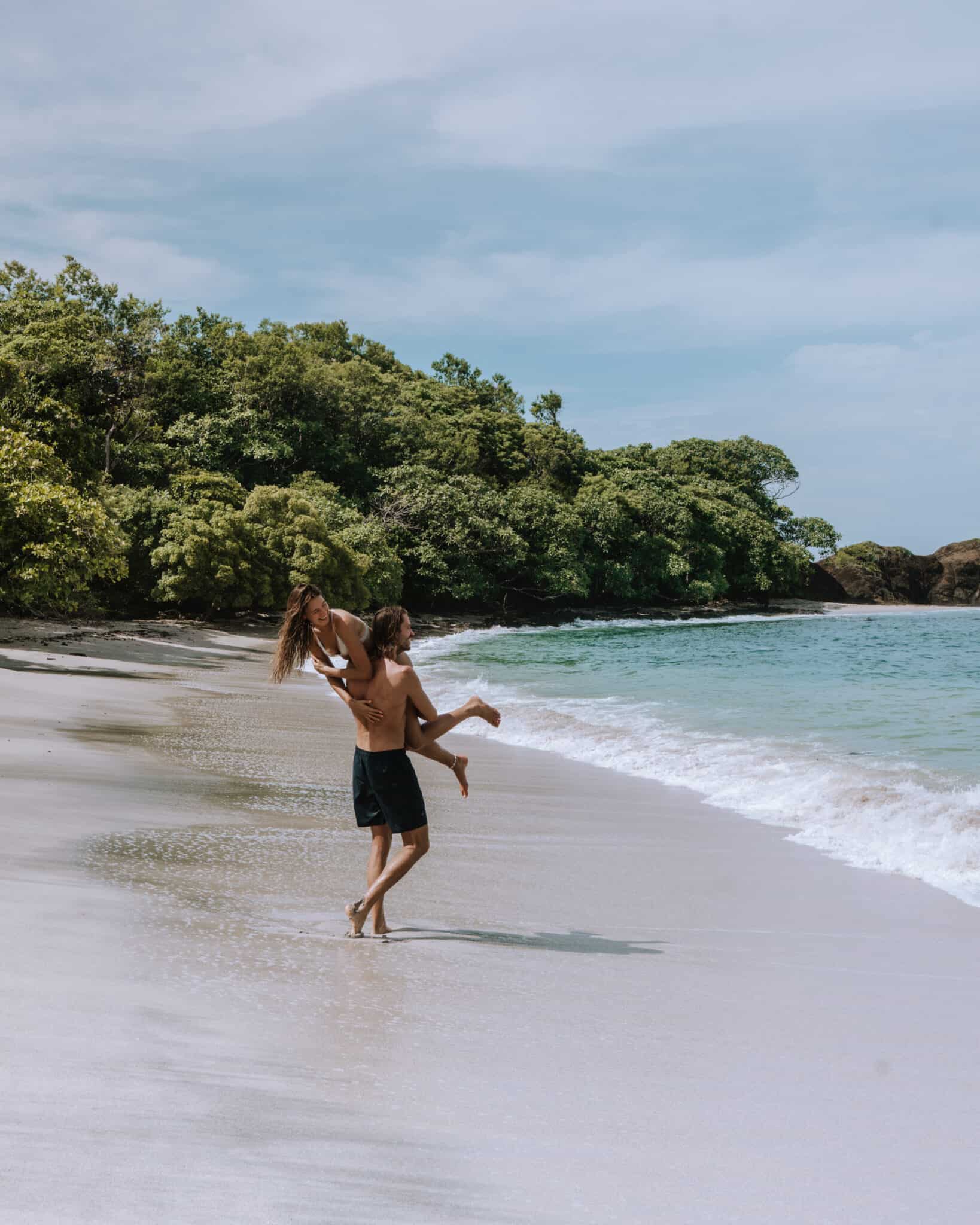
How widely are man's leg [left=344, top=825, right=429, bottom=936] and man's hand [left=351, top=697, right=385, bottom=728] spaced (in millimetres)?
528

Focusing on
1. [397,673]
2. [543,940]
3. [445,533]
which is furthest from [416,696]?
[445,533]

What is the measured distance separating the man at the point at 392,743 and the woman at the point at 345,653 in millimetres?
35

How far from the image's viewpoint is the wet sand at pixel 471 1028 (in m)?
2.65

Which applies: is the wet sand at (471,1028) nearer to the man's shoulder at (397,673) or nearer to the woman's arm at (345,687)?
the woman's arm at (345,687)

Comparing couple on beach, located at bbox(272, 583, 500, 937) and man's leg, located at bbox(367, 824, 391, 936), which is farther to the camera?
man's leg, located at bbox(367, 824, 391, 936)

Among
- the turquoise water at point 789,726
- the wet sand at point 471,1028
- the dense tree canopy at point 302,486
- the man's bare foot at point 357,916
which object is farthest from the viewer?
the dense tree canopy at point 302,486

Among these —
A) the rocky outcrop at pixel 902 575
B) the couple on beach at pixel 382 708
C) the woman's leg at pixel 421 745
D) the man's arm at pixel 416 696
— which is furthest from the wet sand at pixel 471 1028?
→ the rocky outcrop at pixel 902 575

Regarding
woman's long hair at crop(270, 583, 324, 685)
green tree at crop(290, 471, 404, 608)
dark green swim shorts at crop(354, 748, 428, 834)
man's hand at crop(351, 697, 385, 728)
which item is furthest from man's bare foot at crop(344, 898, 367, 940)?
green tree at crop(290, 471, 404, 608)

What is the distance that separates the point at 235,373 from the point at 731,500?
4346cm

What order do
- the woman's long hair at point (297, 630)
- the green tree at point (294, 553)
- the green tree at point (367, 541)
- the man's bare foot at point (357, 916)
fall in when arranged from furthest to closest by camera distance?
the green tree at point (367, 541) → the green tree at point (294, 553) → the woman's long hair at point (297, 630) → the man's bare foot at point (357, 916)

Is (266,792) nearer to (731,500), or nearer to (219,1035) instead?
(219,1035)

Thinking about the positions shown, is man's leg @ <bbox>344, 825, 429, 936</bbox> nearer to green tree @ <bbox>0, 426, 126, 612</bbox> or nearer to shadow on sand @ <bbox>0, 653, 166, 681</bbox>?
shadow on sand @ <bbox>0, 653, 166, 681</bbox>

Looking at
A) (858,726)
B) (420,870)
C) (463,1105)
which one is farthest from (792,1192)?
(858,726)

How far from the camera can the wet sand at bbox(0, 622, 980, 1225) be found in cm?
265
